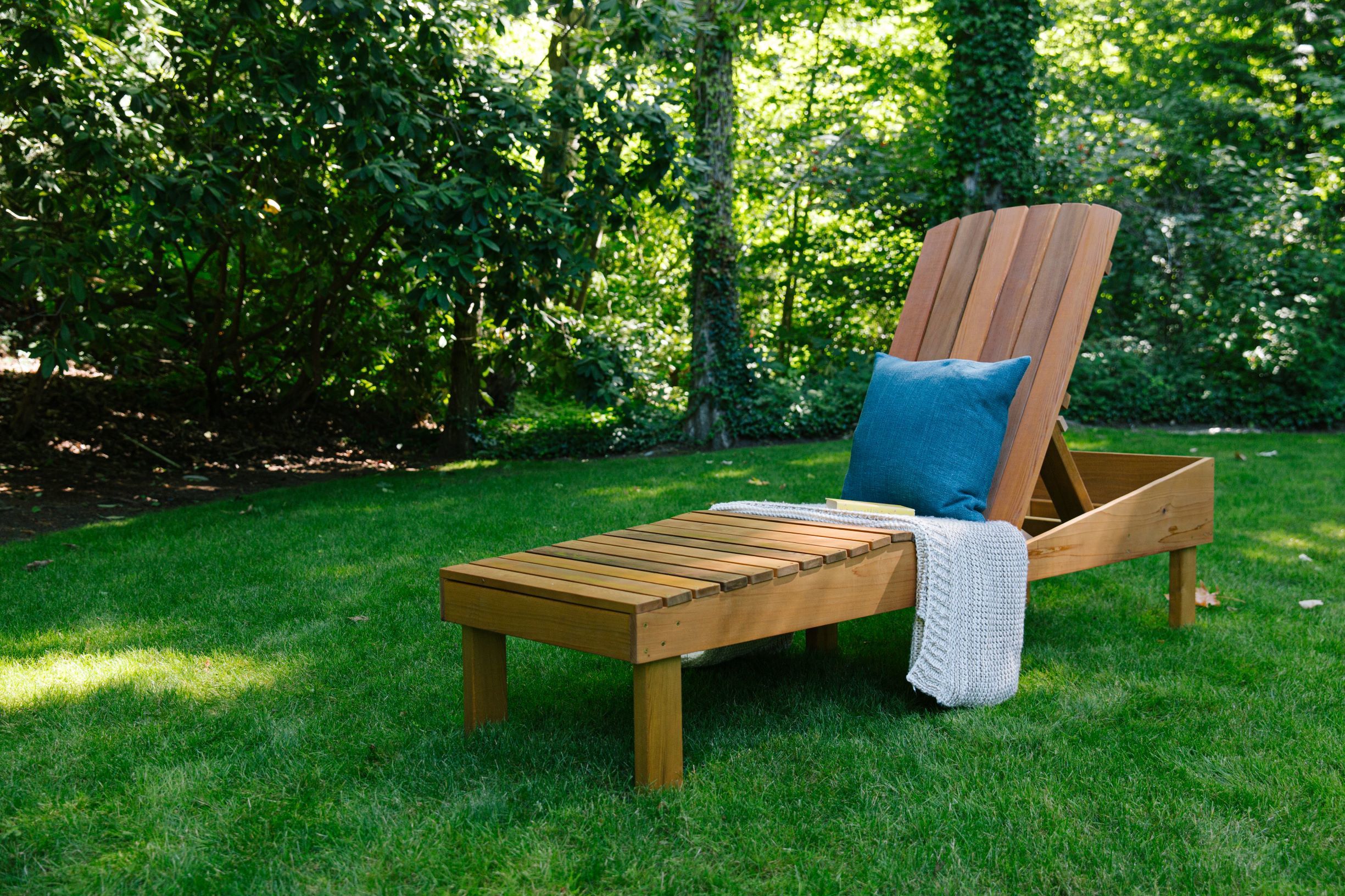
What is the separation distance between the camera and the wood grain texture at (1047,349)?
120 inches

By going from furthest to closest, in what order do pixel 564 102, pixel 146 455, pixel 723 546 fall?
pixel 146 455
pixel 564 102
pixel 723 546

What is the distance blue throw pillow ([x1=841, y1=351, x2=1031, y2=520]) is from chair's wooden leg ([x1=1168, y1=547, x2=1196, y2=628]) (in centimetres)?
84

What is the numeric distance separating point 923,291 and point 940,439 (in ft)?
3.06

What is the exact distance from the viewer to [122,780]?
2193 millimetres

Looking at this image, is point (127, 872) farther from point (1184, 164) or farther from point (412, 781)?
point (1184, 164)

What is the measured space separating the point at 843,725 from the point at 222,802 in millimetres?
1421

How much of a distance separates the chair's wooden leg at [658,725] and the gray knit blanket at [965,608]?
Answer: 47cm

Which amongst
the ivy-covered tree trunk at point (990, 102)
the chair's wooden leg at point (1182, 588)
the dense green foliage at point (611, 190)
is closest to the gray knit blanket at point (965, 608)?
the chair's wooden leg at point (1182, 588)

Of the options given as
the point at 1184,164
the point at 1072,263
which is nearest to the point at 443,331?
the point at 1072,263

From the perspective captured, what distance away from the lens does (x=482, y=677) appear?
2432 millimetres

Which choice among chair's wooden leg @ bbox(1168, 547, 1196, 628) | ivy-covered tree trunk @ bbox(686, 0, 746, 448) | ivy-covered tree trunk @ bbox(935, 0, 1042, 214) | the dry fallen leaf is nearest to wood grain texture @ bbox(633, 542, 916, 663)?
chair's wooden leg @ bbox(1168, 547, 1196, 628)

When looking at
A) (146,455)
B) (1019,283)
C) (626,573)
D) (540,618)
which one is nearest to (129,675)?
(540,618)

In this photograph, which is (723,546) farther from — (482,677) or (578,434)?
(578,434)

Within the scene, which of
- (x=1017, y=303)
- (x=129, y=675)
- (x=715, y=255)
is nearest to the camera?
(x=129, y=675)
